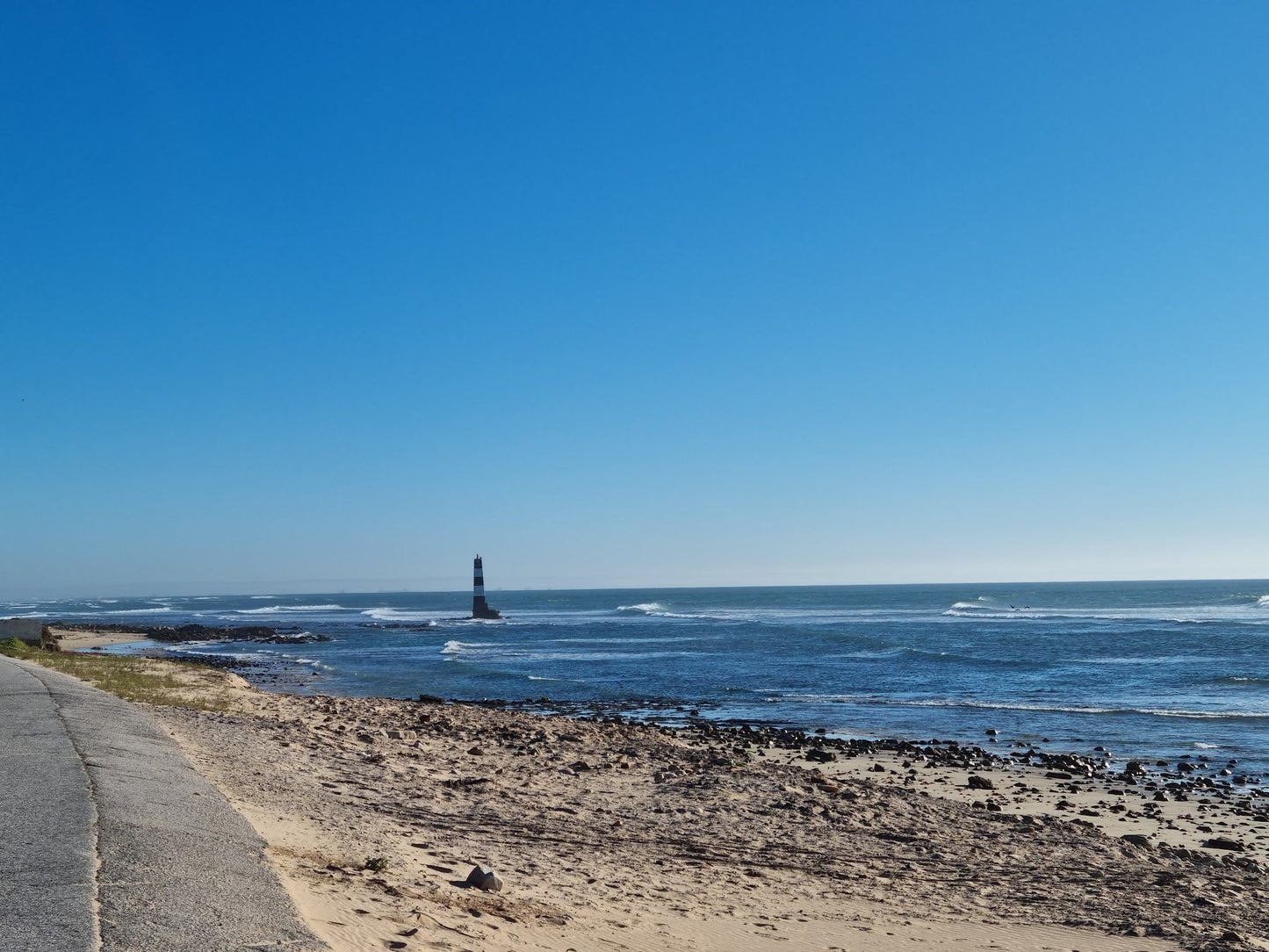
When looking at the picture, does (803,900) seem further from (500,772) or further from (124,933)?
(500,772)

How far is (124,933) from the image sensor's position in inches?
191

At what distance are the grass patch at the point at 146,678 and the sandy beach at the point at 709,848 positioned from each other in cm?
277

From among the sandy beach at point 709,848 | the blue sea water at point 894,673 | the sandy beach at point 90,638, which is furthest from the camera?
the sandy beach at point 90,638

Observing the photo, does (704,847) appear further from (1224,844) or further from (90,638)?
(90,638)

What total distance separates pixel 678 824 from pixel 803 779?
15.1 feet

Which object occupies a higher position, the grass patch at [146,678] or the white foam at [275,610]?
the grass patch at [146,678]

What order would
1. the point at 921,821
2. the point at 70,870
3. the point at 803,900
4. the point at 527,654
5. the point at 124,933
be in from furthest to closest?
the point at 527,654
the point at 921,821
the point at 803,900
the point at 70,870
the point at 124,933

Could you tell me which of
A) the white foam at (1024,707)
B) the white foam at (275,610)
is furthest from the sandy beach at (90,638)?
the white foam at (275,610)

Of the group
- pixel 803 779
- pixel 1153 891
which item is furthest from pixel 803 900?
pixel 803 779

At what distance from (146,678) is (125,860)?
70.3 ft

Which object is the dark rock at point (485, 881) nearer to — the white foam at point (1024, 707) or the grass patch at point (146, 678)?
the grass patch at point (146, 678)

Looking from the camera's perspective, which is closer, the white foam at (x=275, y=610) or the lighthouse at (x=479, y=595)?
the lighthouse at (x=479, y=595)

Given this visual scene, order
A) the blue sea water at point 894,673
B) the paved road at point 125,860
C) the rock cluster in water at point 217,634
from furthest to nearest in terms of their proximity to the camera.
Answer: the rock cluster in water at point 217,634 < the blue sea water at point 894,673 < the paved road at point 125,860

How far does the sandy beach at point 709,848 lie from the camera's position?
24.5 ft
